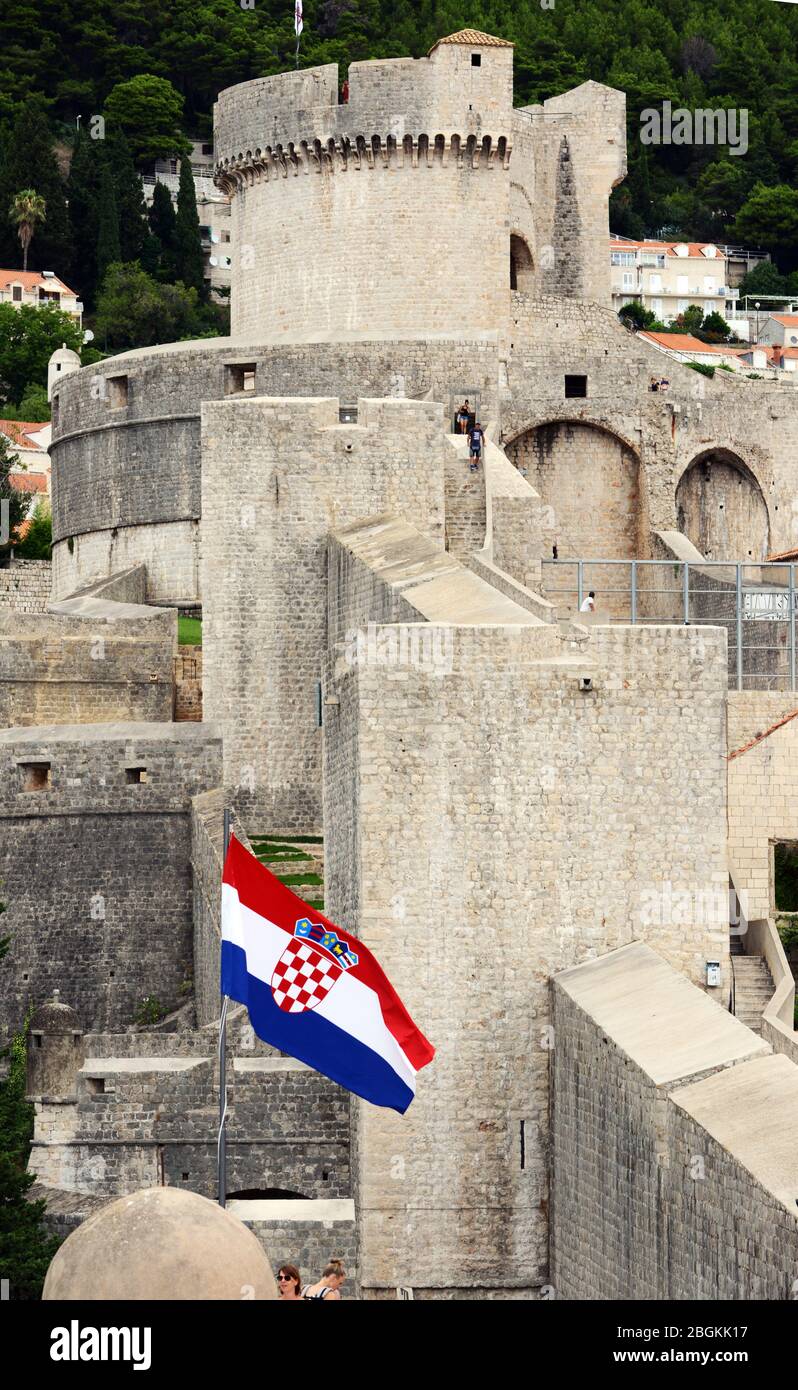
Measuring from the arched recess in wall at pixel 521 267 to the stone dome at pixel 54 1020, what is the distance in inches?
792

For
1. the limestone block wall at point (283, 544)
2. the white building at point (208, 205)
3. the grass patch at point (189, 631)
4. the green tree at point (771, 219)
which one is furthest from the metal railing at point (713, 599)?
the green tree at point (771, 219)

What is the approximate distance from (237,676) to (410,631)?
9.17 meters

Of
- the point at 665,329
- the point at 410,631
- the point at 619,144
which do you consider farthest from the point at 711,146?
the point at 410,631

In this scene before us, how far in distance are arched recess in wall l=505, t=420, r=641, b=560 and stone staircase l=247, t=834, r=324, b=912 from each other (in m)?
11.5

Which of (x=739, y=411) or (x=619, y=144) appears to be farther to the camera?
(x=619, y=144)

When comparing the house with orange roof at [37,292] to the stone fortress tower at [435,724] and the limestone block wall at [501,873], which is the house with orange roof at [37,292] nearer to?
the stone fortress tower at [435,724]

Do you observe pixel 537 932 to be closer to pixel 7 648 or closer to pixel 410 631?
pixel 410 631

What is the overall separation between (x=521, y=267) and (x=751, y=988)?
2158 centimetres

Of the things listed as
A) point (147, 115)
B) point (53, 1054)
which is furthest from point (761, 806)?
point (147, 115)

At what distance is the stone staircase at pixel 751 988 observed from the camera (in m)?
29.5
